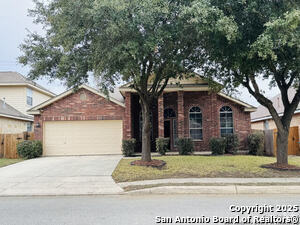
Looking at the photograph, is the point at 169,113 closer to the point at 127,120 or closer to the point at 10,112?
the point at 127,120

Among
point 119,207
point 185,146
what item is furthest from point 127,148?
point 119,207

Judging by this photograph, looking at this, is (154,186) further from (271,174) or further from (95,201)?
(271,174)

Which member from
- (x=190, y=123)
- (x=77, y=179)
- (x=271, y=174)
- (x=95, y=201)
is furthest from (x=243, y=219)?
(x=190, y=123)

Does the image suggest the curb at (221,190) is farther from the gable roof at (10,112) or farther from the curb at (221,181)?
the gable roof at (10,112)

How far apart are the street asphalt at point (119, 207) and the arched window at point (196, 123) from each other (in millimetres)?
9738

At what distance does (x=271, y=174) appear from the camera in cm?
867

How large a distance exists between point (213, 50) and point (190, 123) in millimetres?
7975

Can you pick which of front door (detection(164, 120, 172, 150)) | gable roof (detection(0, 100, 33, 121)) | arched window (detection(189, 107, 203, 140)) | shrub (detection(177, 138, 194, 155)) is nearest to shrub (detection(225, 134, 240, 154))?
arched window (detection(189, 107, 203, 140))

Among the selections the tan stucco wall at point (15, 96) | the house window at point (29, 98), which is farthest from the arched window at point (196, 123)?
the house window at point (29, 98)

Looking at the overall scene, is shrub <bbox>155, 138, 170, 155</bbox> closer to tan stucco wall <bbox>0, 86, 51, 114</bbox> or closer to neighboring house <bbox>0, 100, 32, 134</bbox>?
neighboring house <bbox>0, 100, 32, 134</bbox>

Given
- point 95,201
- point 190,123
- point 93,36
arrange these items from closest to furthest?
point 95,201 → point 93,36 → point 190,123

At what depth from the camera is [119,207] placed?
570 centimetres

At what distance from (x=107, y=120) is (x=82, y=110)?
176 cm

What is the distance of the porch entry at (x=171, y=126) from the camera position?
54.3 ft
